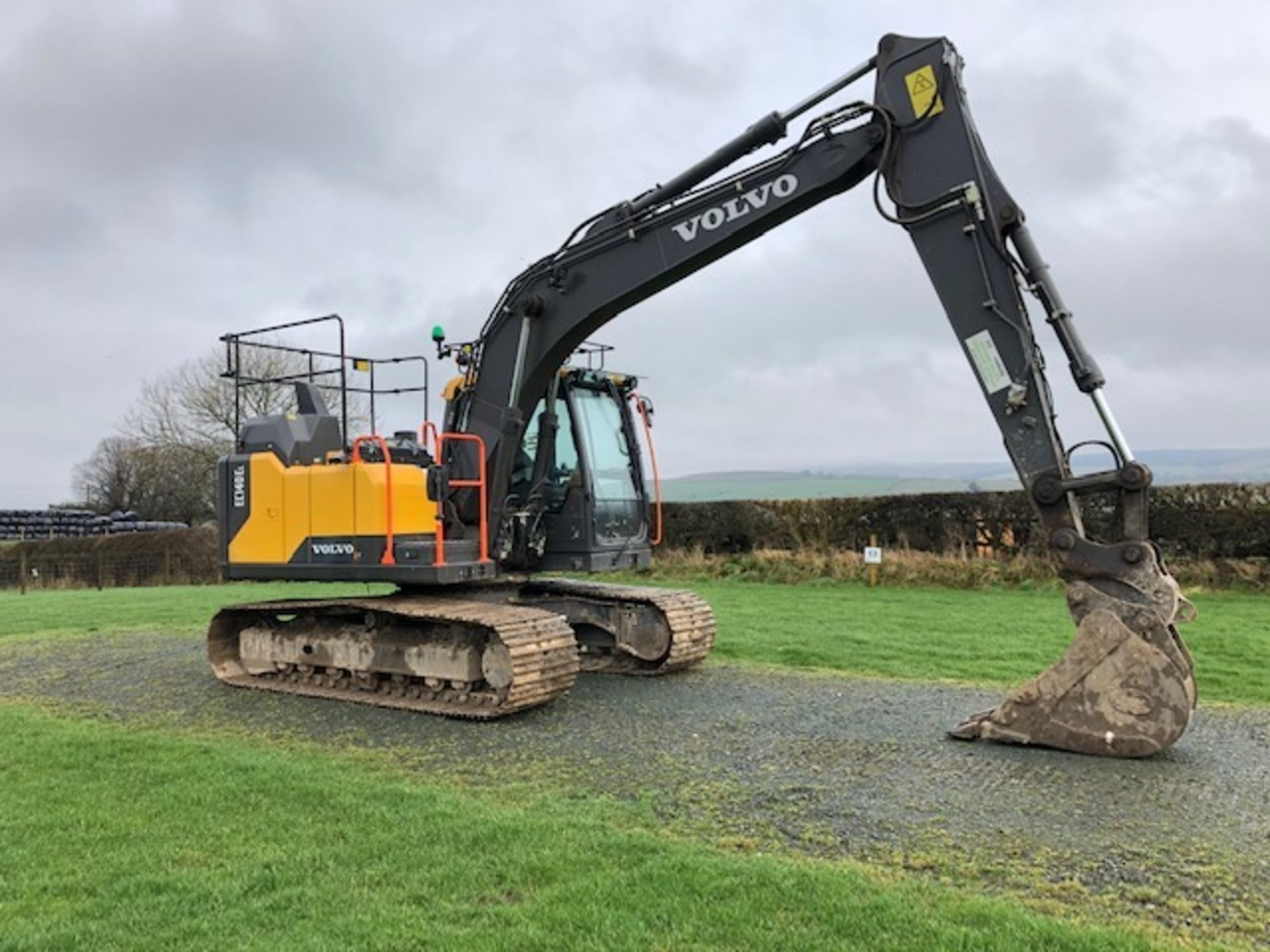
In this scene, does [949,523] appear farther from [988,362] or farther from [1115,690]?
[1115,690]

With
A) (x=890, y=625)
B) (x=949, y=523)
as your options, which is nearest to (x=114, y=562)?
(x=949, y=523)

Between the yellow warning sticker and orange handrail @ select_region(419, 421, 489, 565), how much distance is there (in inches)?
166

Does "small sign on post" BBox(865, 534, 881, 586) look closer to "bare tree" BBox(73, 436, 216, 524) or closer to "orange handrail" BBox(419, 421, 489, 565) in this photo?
"orange handrail" BBox(419, 421, 489, 565)

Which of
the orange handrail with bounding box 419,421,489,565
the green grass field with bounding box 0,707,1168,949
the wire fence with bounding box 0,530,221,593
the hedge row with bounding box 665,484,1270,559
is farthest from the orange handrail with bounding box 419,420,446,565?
the wire fence with bounding box 0,530,221,593

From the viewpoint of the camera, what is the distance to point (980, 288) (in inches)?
269

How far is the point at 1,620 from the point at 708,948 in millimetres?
16434

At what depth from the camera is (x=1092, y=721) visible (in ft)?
20.2

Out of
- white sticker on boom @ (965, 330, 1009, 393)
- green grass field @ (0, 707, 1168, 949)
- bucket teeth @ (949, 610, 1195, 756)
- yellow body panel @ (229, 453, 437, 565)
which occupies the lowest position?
green grass field @ (0, 707, 1168, 949)

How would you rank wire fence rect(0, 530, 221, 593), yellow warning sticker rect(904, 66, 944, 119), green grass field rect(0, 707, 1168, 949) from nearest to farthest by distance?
green grass field rect(0, 707, 1168, 949)
yellow warning sticker rect(904, 66, 944, 119)
wire fence rect(0, 530, 221, 593)

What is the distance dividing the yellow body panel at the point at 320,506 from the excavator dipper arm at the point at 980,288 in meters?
1.95

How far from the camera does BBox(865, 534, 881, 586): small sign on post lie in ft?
61.7

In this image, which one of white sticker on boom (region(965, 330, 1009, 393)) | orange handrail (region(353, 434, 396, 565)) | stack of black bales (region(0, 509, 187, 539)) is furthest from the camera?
stack of black bales (region(0, 509, 187, 539))

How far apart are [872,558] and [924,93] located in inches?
503

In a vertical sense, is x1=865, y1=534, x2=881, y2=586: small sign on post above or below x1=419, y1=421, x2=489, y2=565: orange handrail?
below
